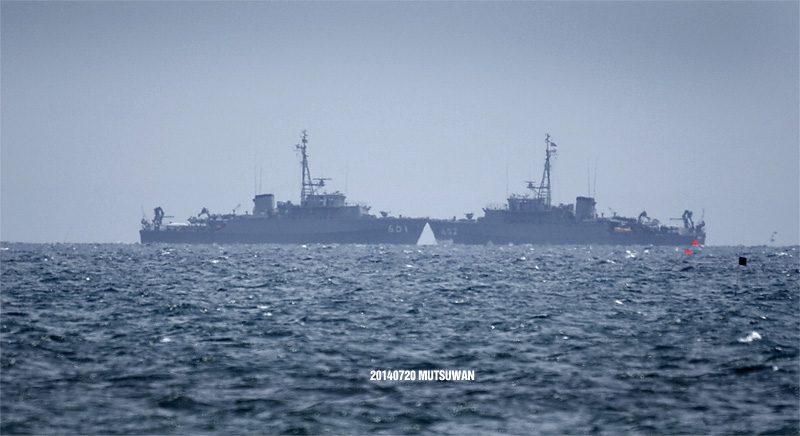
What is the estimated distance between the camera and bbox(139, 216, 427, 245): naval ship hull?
500 feet

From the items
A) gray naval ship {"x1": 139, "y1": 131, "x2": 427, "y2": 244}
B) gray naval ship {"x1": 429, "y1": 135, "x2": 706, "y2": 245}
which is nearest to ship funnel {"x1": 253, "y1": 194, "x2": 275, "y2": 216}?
gray naval ship {"x1": 139, "y1": 131, "x2": 427, "y2": 244}

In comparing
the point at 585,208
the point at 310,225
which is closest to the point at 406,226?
the point at 310,225

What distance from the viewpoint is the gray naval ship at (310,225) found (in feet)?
501

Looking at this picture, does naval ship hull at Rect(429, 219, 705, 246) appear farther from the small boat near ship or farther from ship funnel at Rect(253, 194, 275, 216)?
ship funnel at Rect(253, 194, 275, 216)

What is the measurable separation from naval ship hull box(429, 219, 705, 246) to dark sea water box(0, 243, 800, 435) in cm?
12730

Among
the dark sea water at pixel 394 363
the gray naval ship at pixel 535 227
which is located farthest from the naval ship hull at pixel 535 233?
the dark sea water at pixel 394 363

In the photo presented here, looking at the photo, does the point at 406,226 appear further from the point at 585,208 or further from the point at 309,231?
the point at 585,208

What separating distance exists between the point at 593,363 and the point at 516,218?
143193 mm

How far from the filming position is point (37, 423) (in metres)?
11.8

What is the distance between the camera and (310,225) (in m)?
153

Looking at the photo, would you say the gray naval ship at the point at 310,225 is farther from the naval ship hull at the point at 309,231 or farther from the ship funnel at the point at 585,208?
the ship funnel at the point at 585,208

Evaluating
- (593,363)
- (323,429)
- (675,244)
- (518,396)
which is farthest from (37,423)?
(675,244)

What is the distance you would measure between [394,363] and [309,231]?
455 feet

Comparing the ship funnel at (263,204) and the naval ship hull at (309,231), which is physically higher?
the ship funnel at (263,204)
